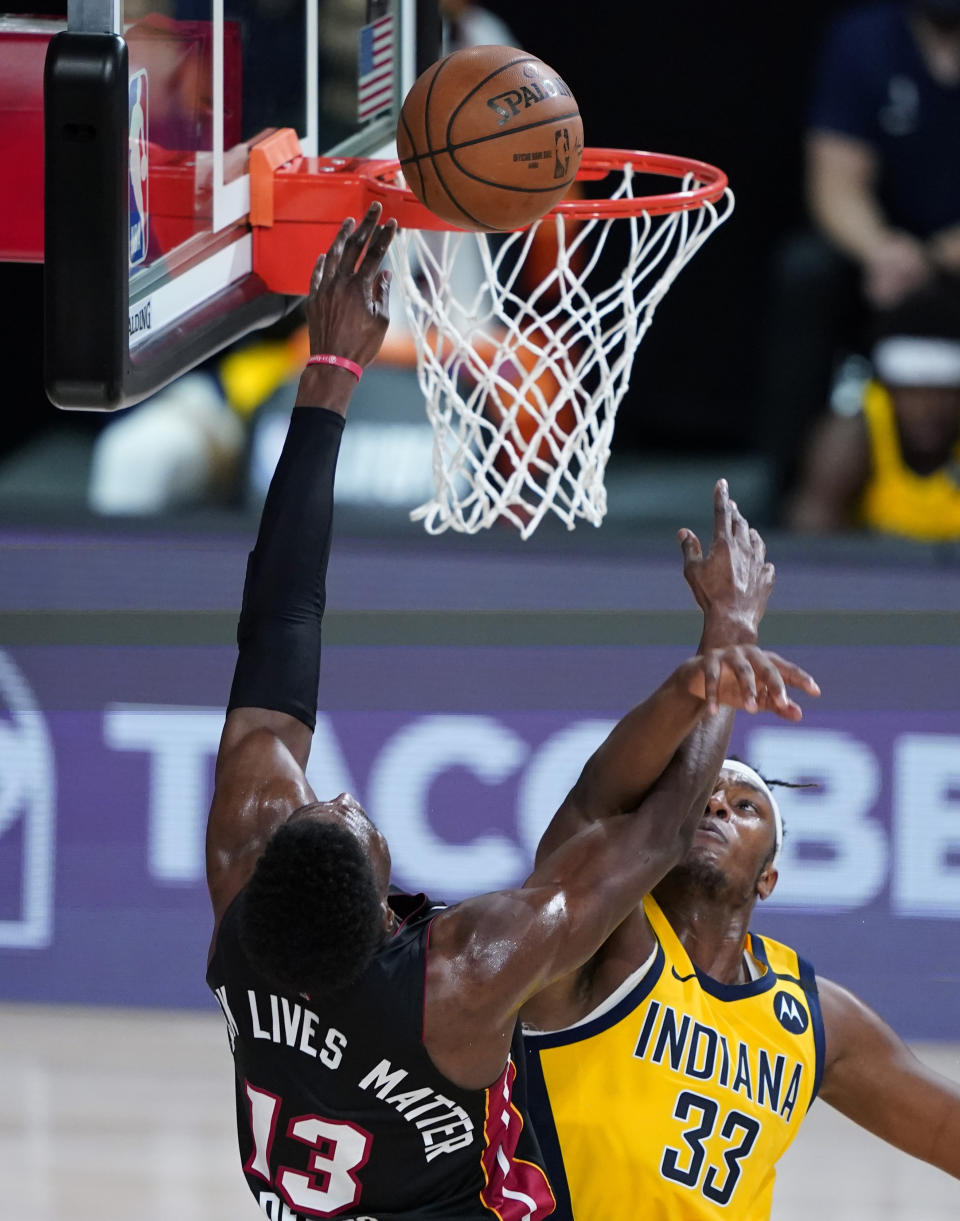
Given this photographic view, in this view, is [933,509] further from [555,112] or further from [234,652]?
[555,112]

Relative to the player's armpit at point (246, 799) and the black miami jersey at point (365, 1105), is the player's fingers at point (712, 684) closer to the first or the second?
the black miami jersey at point (365, 1105)

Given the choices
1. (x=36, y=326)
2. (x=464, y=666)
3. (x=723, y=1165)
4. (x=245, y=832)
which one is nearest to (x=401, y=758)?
(x=464, y=666)

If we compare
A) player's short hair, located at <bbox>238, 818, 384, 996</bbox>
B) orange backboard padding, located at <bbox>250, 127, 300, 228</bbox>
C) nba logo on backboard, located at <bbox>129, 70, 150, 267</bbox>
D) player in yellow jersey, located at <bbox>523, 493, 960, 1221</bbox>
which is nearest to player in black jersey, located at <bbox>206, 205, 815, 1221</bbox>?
player's short hair, located at <bbox>238, 818, 384, 996</bbox>

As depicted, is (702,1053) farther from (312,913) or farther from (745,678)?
(312,913)

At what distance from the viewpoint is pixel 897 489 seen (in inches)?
259

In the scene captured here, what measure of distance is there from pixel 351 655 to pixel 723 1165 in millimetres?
2794

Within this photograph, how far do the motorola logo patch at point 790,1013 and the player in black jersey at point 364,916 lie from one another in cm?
65

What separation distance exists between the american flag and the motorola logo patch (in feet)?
6.94

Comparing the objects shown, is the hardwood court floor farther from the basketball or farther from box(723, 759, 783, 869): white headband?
the basketball

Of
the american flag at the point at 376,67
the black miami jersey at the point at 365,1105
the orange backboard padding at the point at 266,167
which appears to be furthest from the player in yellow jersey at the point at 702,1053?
the american flag at the point at 376,67

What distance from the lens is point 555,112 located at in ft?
10.6

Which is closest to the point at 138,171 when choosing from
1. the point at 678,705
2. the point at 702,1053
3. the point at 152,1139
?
the point at 678,705

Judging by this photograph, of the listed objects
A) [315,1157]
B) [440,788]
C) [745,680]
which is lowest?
[440,788]

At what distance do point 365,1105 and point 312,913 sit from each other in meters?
0.32
